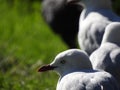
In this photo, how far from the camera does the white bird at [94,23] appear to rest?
27.7 feet

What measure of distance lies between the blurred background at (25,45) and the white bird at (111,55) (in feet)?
3.46

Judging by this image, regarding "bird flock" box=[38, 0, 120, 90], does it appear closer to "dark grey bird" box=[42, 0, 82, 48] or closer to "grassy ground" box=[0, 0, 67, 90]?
"grassy ground" box=[0, 0, 67, 90]

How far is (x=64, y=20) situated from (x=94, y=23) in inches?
151

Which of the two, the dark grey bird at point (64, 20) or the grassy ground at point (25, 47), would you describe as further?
the dark grey bird at point (64, 20)

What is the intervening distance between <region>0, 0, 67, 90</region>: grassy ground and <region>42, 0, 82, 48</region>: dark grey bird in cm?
21

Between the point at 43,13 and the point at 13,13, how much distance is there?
5.05 ft

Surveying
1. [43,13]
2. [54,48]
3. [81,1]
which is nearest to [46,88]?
[81,1]

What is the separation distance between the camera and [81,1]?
9.52 meters

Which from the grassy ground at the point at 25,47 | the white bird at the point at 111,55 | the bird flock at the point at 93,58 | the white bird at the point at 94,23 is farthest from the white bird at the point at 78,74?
the white bird at the point at 94,23

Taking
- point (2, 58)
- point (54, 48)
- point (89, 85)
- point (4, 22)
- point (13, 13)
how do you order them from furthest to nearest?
point (13, 13) → point (4, 22) → point (54, 48) → point (2, 58) → point (89, 85)

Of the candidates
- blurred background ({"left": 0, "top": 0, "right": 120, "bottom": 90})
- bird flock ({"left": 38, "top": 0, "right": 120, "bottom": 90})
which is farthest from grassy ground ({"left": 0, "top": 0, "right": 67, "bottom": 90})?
bird flock ({"left": 38, "top": 0, "right": 120, "bottom": 90})

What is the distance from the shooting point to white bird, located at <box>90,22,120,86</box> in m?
7.00

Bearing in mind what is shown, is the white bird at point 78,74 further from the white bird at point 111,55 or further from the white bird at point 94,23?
the white bird at point 94,23

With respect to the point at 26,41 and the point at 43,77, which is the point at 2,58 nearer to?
the point at 43,77
